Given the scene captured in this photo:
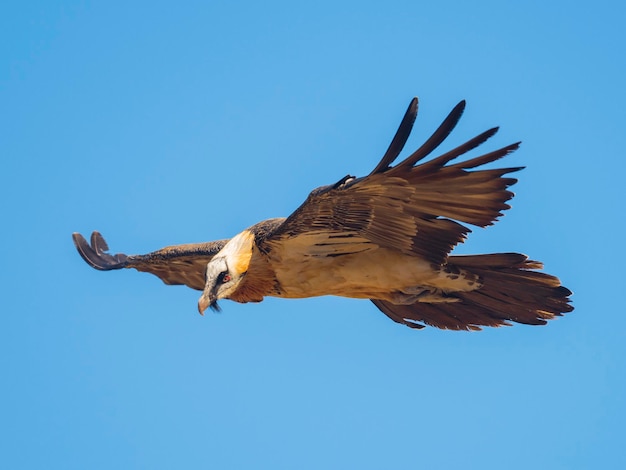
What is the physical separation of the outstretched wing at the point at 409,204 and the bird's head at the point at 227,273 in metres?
0.26

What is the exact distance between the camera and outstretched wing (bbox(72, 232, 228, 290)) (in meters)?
10.2

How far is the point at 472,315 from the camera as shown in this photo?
370 inches

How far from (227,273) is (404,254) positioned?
151 centimetres

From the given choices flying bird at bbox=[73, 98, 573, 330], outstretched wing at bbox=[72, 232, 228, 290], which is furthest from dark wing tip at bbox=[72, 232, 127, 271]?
flying bird at bbox=[73, 98, 573, 330]

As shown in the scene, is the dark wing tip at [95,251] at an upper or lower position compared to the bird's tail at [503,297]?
upper

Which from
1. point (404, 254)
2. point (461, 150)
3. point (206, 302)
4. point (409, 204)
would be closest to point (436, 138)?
point (461, 150)

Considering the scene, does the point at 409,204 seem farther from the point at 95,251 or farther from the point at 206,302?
the point at 95,251

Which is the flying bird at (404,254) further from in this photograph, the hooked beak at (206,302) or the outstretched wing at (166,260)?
the outstretched wing at (166,260)

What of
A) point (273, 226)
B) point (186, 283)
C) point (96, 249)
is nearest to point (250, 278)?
point (273, 226)

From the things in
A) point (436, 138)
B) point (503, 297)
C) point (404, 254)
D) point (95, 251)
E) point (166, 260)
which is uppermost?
point (95, 251)

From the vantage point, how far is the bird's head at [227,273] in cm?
892

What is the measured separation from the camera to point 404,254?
869cm

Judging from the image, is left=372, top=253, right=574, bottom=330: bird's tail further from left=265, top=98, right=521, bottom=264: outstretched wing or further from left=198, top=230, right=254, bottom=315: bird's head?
left=198, top=230, right=254, bottom=315: bird's head

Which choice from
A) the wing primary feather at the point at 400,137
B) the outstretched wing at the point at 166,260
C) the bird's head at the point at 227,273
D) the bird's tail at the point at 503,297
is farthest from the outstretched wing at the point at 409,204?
the outstretched wing at the point at 166,260
